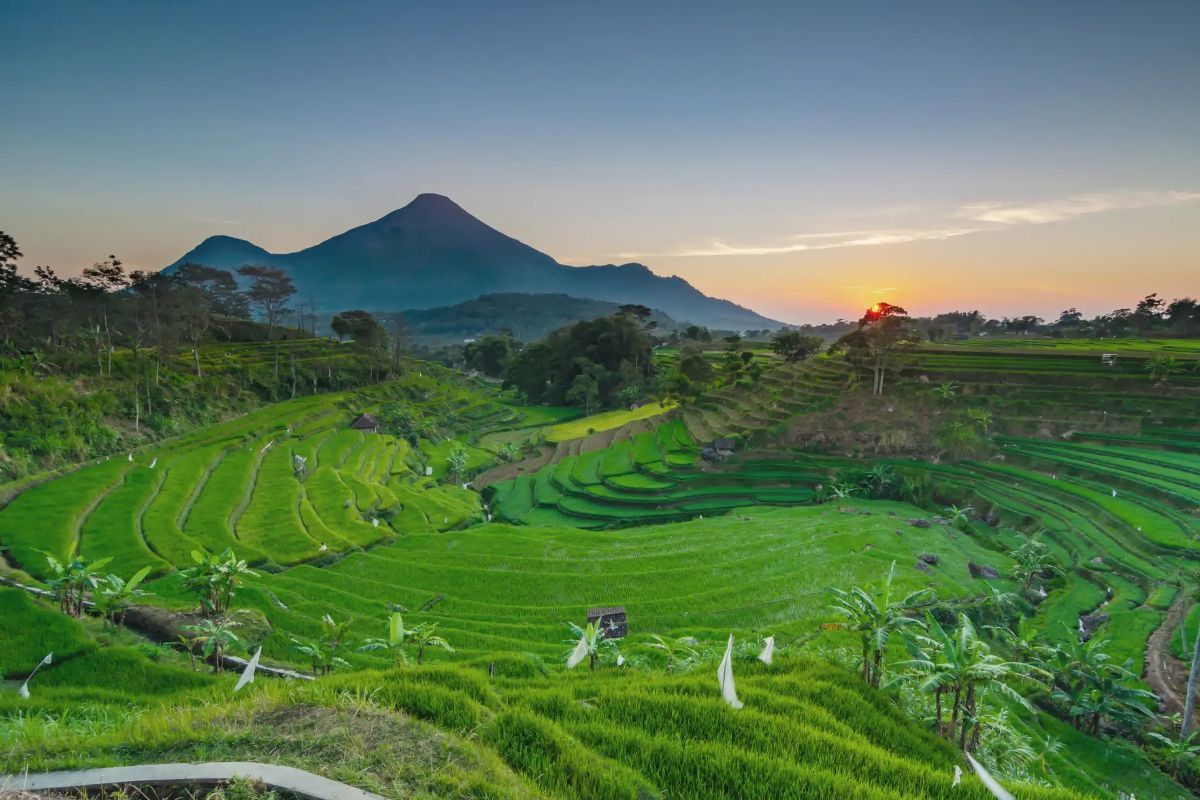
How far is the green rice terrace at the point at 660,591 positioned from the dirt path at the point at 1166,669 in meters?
0.10

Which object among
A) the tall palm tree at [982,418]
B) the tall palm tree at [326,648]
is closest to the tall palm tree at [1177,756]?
the tall palm tree at [326,648]

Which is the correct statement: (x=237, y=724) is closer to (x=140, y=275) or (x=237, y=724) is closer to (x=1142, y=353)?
(x=140, y=275)

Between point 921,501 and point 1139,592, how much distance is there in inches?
474

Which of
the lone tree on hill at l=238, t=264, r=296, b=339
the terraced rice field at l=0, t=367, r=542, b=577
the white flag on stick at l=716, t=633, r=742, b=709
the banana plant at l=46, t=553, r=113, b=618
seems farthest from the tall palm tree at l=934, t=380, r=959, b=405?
the lone tree on hill at l=238, t=264, r=296, b=339

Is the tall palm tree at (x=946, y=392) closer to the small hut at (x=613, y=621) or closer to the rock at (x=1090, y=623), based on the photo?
the rock at (x=1090, y=623)

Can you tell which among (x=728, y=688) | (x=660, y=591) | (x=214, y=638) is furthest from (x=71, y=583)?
(x=660, y=591)

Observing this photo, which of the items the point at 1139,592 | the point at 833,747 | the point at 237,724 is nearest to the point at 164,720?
the point at 237,724

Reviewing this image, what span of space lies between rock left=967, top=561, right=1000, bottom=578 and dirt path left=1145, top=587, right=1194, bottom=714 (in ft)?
14.8

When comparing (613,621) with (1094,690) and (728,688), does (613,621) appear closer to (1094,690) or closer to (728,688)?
(728,688)

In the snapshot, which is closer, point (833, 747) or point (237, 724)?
point (237, 724)

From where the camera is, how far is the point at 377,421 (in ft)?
147

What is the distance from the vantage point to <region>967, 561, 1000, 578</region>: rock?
19812mm

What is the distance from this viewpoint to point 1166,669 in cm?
1370

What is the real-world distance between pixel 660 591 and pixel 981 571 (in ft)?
39.8
